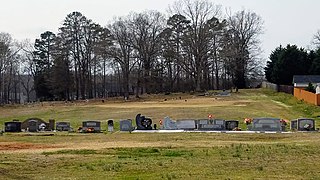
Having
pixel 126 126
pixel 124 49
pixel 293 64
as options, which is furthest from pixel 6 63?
pixel 126 126

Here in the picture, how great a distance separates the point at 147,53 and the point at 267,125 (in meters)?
65.7

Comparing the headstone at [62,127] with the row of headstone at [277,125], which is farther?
the headstone at [62,127]

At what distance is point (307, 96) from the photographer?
67.6m

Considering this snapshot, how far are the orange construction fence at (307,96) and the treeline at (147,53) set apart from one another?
2775 centimetres

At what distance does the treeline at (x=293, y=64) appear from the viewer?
92.1 metres

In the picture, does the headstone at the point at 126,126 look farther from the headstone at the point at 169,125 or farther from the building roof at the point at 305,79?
the building roof at the point at 305,79

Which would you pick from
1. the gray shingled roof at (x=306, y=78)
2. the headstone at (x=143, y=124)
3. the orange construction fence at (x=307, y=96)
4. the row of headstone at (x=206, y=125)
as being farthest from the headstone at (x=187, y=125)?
the gray shingled roof at (x=306, y=78)

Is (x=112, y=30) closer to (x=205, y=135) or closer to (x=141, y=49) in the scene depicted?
(x=141, y=49)

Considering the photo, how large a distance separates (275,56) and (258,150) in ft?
Answer: 266

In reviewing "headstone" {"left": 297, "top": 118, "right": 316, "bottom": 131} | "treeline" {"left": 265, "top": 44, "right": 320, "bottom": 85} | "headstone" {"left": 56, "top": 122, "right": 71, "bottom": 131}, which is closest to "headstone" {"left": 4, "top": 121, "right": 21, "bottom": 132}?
"headstone" {"left": 56, "top": 122, "right": 71, "bottom": 131}

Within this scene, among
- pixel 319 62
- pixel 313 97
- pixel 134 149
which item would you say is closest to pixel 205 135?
pixel 134 149

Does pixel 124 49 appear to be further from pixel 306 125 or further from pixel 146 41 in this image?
pixel 306 125

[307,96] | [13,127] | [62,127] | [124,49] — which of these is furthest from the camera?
[124,49]

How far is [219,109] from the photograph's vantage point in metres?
59.6
